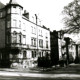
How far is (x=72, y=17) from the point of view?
1007 inches

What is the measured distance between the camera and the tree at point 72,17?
2357 cm

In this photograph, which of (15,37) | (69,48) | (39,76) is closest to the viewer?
(39,76)

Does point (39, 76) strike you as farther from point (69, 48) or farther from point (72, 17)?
point (69, 48)

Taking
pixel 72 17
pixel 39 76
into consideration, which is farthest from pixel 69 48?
pixel 39 76

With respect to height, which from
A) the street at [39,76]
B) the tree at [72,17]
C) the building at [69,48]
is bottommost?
the street at [39,76]

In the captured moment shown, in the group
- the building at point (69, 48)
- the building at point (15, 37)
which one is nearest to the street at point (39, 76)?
the building at point (69, 48)

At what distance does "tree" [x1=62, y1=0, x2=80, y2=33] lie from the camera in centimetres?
2357

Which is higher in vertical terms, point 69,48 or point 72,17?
point 72,17

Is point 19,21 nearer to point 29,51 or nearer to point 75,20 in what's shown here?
point 29,51

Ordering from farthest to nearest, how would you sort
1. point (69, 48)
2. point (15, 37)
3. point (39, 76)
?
point (69, 48)
point (15, 37)
point (39, 76)

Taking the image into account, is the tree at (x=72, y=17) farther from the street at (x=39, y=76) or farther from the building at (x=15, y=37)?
the building at (x=15, y=37)

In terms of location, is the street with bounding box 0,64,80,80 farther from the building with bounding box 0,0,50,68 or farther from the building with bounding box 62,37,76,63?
the building with bounding box 0,0,50,68

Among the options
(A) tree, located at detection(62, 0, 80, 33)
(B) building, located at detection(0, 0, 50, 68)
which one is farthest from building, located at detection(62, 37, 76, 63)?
(B) building, located at detection(0, 0, 50, 68)

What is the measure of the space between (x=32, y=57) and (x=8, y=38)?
909cm
